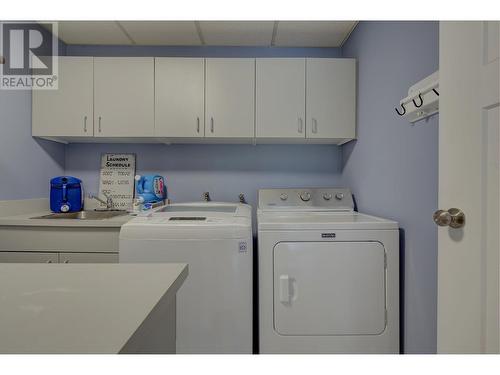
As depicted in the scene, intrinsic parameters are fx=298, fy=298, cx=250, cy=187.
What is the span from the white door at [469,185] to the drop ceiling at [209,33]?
1.51m

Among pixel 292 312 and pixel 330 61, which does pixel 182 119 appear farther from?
pixel 292 312

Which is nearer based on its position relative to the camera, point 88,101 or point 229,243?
point 229,243

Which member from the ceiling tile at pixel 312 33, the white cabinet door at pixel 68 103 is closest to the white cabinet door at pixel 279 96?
the ceiling tile at pixel 312 33

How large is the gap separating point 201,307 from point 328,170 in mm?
1551

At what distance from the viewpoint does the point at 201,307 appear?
156 centimetres

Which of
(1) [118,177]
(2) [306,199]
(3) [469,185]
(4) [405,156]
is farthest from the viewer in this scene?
(1) [118,177]

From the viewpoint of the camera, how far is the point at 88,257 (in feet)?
5.99

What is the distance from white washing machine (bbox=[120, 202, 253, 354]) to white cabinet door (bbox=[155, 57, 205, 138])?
873 mm

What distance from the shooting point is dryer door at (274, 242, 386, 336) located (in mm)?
1541

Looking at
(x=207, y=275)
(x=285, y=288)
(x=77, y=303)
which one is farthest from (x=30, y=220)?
(x=77, y=303)

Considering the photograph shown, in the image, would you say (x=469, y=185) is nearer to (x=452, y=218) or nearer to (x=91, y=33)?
(x=452, y=218)

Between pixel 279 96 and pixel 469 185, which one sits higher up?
pixel 279 96

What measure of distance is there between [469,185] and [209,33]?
2099 mm
